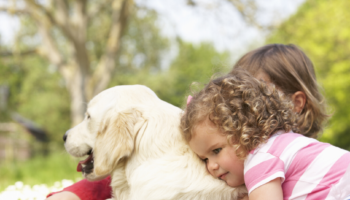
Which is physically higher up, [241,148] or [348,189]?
[241,148]

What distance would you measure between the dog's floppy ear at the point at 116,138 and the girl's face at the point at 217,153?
1.39 feet

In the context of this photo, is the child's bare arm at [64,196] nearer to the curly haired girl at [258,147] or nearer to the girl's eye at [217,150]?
the curly haired girl at [258,147]

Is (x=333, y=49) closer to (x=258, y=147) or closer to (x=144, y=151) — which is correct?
(x=258, y=147)

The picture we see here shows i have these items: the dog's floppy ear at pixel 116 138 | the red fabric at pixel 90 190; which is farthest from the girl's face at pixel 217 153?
the red fabric at pixel 90 190

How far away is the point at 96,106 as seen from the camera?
2.44 meters

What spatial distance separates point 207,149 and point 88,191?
1188mm

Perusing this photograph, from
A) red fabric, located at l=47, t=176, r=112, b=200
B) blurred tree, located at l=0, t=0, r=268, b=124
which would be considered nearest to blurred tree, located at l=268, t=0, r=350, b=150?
blurred tree, located at l=0, t=0, r=268, b=124

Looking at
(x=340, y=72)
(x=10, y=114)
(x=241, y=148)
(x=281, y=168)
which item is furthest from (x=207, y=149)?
(x=340, y=72)

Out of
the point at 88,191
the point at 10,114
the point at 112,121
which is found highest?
the point at 10,114

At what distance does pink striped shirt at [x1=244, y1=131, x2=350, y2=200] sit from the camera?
1.83m

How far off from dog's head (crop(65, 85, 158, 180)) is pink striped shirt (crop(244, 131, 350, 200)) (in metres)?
0.82

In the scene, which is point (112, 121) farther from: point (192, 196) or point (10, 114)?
point (10, 114)

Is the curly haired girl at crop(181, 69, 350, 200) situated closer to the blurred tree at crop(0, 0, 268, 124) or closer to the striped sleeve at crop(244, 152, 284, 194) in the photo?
the striped sleeve at crop(244, 152, 284, 194)

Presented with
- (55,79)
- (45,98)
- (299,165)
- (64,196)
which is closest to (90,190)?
(64,196)
